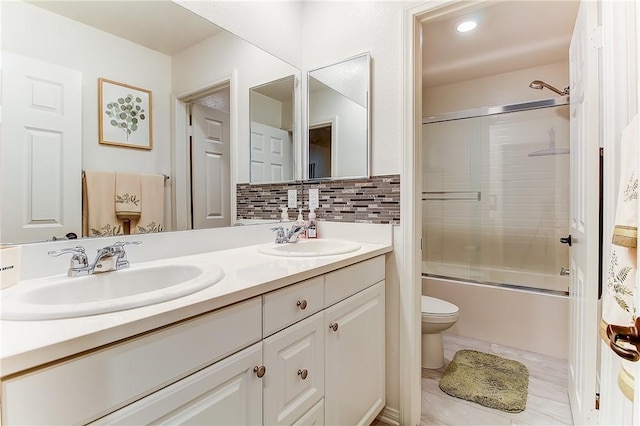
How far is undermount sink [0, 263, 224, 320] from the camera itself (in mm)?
586

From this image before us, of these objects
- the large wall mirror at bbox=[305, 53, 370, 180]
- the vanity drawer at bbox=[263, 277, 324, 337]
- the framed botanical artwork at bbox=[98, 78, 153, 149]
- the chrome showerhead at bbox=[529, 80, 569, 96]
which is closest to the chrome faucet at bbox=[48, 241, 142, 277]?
the framed botanical artwork at bbox=[98, 78, 153, 149]

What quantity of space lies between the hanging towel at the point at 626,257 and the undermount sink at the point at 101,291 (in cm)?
96

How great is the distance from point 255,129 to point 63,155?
0.93 metres

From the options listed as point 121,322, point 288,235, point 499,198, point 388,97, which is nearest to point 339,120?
point 388,97

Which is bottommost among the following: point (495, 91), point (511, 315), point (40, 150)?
point (511, 315)

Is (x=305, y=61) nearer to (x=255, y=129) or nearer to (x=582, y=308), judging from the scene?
(x=255, y=129)

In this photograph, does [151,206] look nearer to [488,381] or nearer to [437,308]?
[437,308]

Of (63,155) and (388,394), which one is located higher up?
(63,155)

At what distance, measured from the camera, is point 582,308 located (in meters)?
1.31

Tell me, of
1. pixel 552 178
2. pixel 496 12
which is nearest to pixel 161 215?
pixel 496 12

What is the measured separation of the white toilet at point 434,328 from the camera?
1.90 metres

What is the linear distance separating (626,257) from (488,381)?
151 centimetres

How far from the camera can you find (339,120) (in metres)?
1.80

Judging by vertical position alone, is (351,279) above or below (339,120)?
below
